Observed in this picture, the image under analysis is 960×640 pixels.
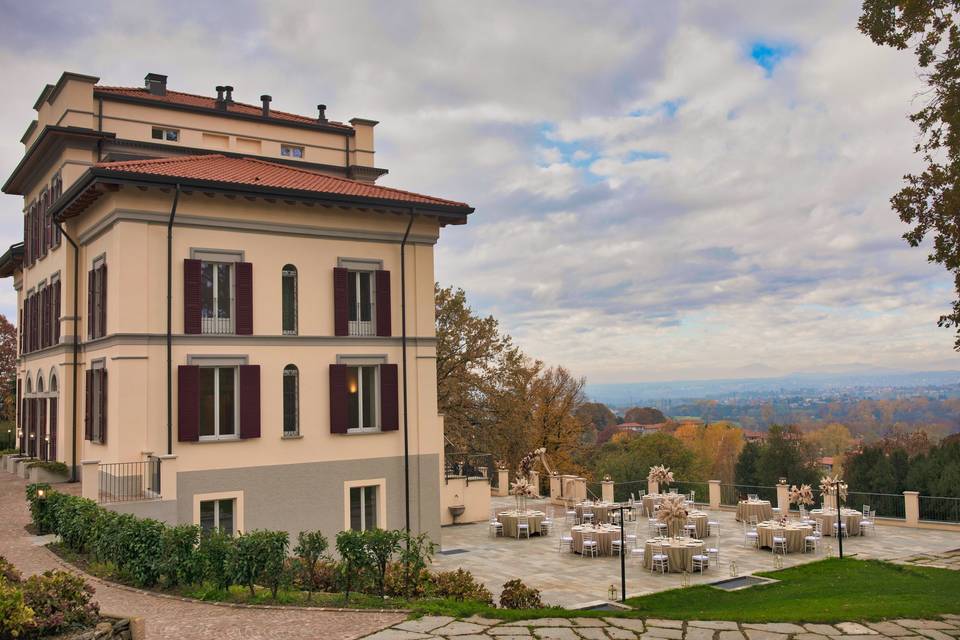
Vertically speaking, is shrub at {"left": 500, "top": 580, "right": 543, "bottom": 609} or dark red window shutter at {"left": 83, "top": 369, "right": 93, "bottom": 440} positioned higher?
dark red window shutter at {"left": 83, "top": 369, "right": 93, "bottom": 440}

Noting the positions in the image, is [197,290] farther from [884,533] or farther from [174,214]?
[884,533]

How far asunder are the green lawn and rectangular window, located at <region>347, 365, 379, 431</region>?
863 centimetres

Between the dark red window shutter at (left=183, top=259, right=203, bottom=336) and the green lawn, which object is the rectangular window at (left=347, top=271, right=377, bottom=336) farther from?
the green lawn

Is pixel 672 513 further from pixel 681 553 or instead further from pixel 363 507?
pixel 363 507

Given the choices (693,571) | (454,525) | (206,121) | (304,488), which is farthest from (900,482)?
(206,121)

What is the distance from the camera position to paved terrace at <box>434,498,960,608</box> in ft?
54.4

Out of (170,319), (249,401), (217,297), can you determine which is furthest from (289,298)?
(170,319)

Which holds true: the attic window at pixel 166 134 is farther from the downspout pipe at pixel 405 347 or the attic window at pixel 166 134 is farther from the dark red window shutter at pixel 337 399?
the dark red window shutter at pixel 337 399

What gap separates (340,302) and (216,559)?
928 cm

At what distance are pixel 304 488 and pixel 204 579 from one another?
24.0 ft

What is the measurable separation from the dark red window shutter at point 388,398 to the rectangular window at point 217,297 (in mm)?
4217

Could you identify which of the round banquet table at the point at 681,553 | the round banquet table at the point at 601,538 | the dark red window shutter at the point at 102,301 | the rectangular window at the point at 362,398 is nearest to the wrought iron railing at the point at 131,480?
the dark red window shutter at the point at 102,301

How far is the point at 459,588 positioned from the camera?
1157 centimetres

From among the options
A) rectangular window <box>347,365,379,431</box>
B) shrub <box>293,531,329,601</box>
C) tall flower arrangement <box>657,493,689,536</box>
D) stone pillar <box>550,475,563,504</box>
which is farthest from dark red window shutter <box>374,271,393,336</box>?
stone pillar <box>550,475,563,504</box>
